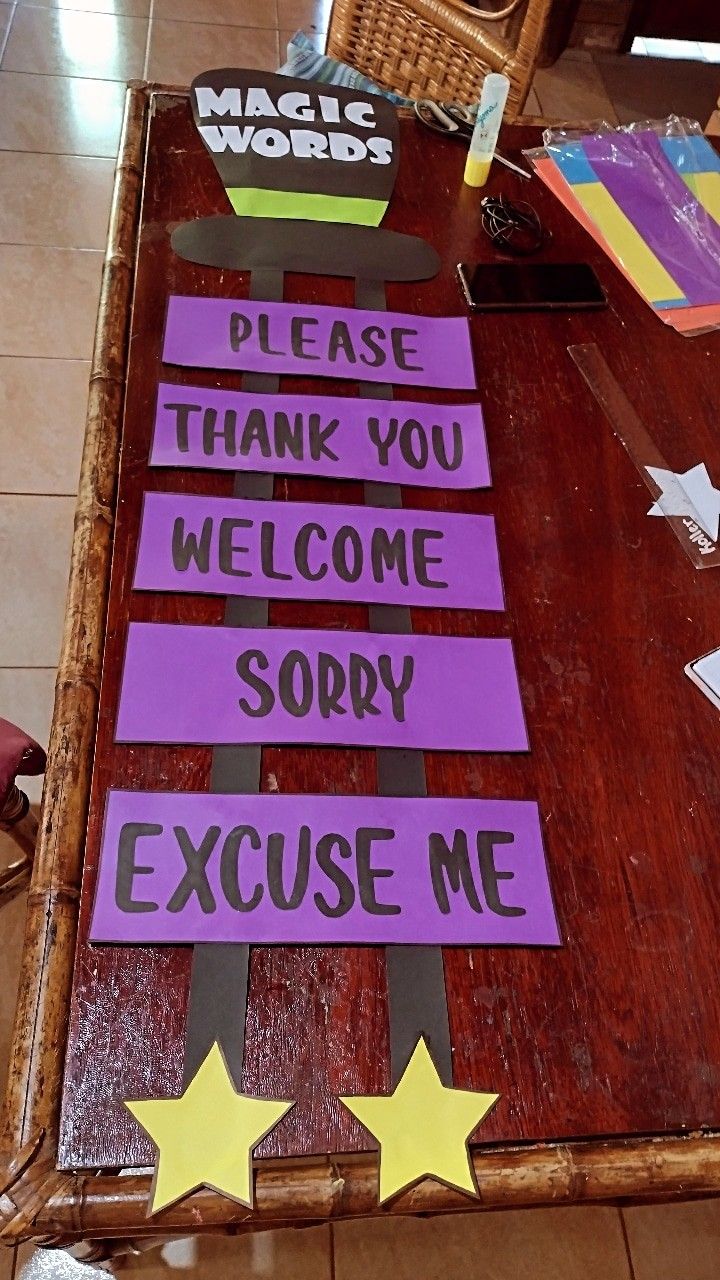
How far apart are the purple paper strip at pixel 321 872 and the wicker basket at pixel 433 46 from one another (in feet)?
3.80

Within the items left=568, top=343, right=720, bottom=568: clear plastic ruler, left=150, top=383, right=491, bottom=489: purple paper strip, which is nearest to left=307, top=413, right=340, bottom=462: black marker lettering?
left=150, top=383, right=491, bottom=489: purple paper strip

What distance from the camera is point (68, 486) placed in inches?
72.6

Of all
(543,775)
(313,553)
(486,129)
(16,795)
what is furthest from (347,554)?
(486,129)

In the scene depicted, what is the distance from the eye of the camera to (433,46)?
1572mm

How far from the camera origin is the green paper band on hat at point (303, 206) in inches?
44.8

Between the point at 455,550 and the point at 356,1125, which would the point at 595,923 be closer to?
the point at 356,1125

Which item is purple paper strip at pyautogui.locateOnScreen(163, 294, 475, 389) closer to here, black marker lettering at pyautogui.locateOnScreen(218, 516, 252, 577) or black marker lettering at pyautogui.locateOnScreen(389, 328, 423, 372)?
black marker lettering at pyautogui.locateOnScreen(389, 328, 423, 372)

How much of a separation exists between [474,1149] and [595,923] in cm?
20

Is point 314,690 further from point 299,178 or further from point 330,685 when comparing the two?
point 299,178

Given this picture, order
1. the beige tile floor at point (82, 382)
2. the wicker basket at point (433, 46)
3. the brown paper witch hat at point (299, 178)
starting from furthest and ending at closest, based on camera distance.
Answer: the wicker basket at point (433, 46), the beige tile floor at point (82, 382), the brown paper witch hat at point (299, 178)

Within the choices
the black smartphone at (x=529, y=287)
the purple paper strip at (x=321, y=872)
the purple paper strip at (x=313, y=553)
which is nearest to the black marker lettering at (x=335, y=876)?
the purple paper strip at (x=321, y=872)

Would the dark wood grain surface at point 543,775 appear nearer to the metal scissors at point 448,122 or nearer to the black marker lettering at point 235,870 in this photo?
the black marker lettering at point 235,870

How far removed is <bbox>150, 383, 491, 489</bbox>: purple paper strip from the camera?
92 centimetres

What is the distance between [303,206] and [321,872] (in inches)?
34.3
